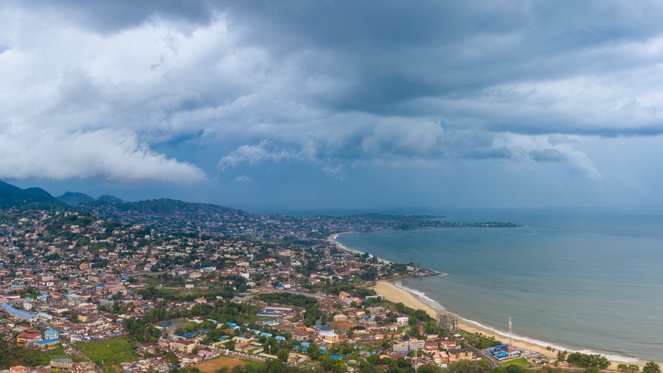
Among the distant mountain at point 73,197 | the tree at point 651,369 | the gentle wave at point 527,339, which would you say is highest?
the distant mountain at point 73,197

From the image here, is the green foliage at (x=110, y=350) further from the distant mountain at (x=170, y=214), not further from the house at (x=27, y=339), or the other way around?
the distant mountain at (x=170, y=214)

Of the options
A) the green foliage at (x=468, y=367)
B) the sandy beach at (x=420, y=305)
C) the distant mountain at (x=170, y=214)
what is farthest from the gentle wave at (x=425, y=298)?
the distant mountain at (x=170, y=214)

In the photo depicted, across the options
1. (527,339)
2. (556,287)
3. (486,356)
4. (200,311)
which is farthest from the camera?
(556,287)

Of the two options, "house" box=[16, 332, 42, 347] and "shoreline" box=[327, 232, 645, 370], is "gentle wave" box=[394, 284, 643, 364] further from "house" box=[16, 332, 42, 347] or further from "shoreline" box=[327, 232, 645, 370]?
"house" box=[16, 332, 42, 347]

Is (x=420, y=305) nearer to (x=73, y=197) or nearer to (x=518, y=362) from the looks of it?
(x=518, y=362)

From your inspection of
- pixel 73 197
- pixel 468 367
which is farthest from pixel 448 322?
pixel 73 197

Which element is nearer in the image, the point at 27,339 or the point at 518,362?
the point at 518,362
